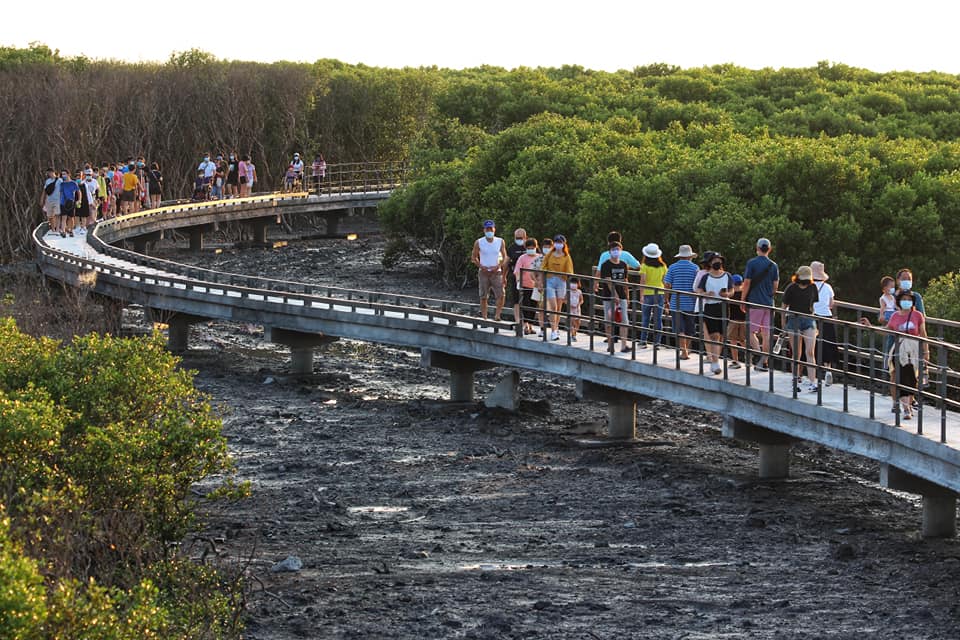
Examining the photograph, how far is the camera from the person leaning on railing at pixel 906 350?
1958 cm

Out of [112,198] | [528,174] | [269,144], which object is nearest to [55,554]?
[528,174]

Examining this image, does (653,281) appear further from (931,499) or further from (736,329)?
(931,499)

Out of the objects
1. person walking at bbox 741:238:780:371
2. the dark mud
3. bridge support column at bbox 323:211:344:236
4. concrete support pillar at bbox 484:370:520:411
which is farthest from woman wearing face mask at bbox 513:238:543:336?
bridge support column at bbox 323:211:344:236

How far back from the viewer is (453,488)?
2447 centimetres

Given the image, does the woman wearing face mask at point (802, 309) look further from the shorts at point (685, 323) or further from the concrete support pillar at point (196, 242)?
the concrete support pillar at point (196, 242)

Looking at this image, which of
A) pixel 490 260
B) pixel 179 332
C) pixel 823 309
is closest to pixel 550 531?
pixel 823 309

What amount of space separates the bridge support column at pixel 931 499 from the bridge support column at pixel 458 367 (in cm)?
1070

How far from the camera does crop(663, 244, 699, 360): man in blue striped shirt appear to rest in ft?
79.2

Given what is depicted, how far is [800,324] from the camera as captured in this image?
21719 millimetres

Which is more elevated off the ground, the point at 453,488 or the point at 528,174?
the point at 528,174

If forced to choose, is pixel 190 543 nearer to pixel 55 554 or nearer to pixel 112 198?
pixel 55 554

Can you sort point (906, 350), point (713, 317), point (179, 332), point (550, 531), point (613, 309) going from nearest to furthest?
point (906, 350) → point (550, 531) → point (713, 317) → point (613, 309) → point (179, 332)

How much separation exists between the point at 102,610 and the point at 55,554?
2.01m

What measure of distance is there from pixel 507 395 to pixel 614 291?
17.0 feet
